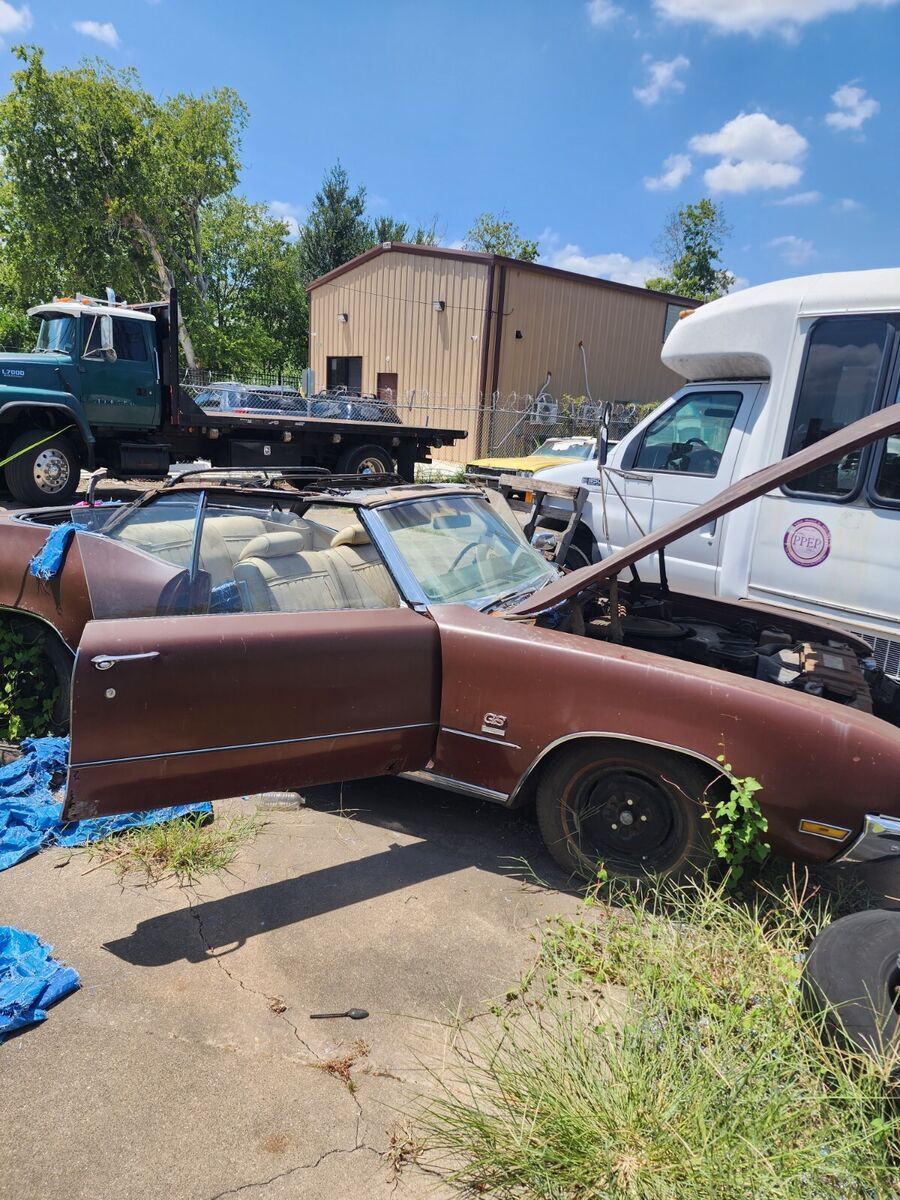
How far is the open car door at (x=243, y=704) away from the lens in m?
2.63

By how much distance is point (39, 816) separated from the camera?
3.30 m

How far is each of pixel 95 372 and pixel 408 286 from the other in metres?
14.0

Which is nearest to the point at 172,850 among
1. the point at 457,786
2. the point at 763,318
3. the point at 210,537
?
the point at 457,786

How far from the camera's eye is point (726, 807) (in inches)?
104

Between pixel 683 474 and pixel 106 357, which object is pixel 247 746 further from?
pixel 106 357

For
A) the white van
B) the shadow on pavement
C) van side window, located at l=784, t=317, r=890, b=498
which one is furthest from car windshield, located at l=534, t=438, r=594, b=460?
the shadow on pavement

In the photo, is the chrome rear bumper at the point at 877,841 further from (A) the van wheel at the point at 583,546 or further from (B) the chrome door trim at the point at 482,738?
(A) the van wheel at the point at 583,546

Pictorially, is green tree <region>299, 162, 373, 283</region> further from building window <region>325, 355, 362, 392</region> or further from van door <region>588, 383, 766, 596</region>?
van door <region>588, 383, 766, 596</region>

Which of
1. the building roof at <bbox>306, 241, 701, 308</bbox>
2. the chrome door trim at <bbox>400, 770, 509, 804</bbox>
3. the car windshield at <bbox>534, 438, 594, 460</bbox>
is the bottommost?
the chrome door trim at <bbox>400, 770, 509, 804</bbox>

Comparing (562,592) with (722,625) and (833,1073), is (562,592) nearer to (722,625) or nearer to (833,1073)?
(722,625)

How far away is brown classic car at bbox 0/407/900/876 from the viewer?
8.53 ft

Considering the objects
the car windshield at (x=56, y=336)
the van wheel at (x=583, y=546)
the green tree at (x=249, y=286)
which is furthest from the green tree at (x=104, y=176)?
the van wheel at (x=583, y=546)

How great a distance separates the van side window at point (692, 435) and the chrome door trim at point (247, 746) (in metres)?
3.57

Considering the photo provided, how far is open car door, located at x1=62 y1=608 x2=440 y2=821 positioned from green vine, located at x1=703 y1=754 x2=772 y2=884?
116 centimetres
